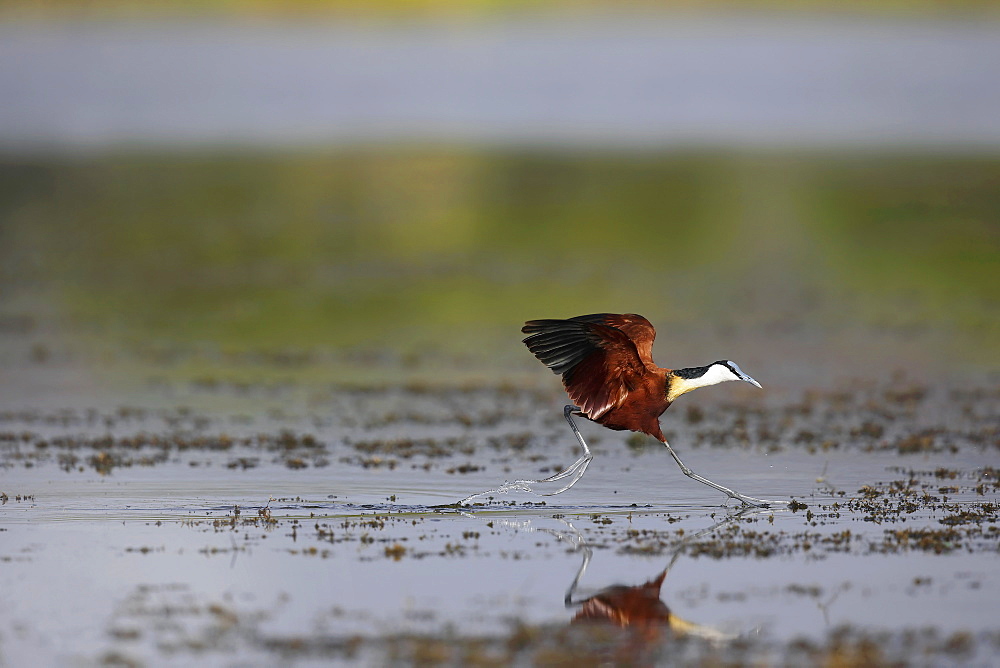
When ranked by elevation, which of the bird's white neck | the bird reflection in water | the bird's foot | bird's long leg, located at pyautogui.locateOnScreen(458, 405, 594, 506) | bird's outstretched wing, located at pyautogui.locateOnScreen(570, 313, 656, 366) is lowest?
the bird reflection in water

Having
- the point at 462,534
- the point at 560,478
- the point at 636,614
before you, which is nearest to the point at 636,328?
the point at 560,478

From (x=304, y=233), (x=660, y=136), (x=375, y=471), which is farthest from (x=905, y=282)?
(x=660, y=136)

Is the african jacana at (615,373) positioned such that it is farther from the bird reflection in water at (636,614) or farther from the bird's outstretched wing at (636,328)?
the bird reflection in water at (636,614)

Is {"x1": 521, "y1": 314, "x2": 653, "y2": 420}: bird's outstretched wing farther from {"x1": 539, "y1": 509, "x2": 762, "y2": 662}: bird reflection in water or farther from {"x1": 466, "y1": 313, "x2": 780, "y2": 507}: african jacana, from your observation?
{"x1": 539, "y1": 509, "x2": 762, "y2": 662}: bird reflection in water

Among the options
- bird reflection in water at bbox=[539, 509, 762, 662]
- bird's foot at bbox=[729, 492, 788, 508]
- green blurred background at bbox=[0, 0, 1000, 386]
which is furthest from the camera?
green blurred background at bbox=[0, 0, 1000, 386]

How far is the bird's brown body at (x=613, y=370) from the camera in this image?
10.8m

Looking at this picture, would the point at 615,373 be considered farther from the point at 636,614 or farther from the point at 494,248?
the point at 494,248

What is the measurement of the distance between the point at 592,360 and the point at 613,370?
163 mm

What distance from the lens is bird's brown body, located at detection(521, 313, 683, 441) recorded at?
10.8 m

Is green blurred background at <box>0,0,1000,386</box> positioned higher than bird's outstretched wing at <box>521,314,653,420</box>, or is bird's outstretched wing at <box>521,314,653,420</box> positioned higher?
green blurred background at <box>0,0,1000,386</box>

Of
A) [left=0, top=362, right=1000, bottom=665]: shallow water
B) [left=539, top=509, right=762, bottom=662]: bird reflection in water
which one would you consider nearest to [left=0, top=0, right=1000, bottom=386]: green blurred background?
[left=0, top=362, right=1000, bottom=665]: shallow water

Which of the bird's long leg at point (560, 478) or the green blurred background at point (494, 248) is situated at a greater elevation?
the green blurred background at point (494, 248)

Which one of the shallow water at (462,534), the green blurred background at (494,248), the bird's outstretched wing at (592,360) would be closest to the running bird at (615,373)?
the bird's outstretched wing at (592,360)

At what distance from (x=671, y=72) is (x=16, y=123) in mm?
28242
